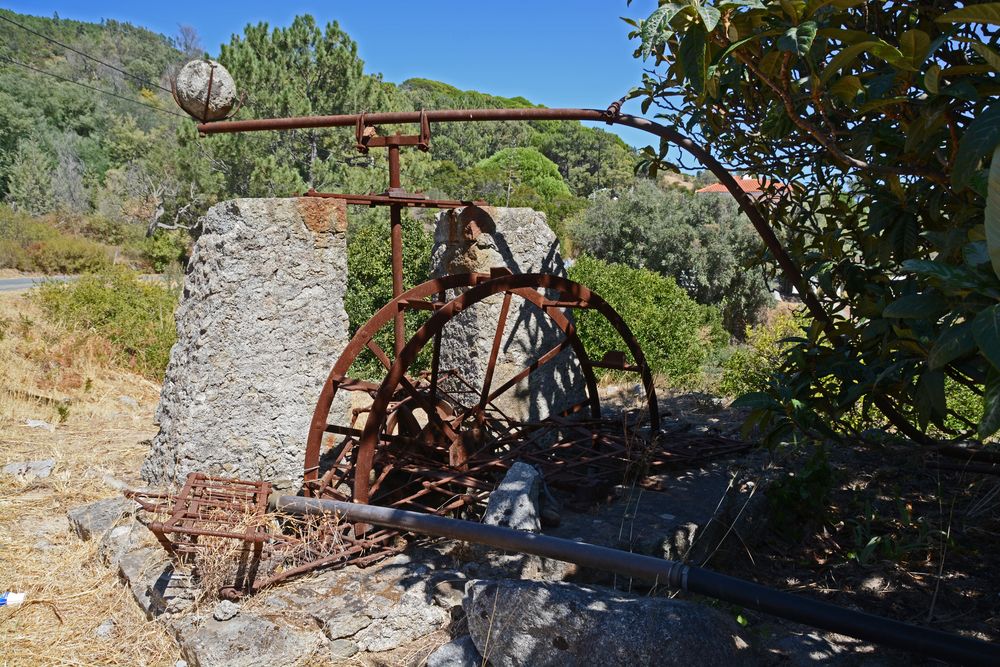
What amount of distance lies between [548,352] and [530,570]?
6.41 ft

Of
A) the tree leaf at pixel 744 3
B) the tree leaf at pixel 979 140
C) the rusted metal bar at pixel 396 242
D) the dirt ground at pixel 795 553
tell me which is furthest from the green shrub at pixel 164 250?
the tree leaf at pixel 979 140

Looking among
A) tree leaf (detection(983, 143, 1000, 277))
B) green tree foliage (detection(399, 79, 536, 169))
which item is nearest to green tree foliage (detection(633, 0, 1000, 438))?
tree leaf (detection(983, 143, 1000, 277))

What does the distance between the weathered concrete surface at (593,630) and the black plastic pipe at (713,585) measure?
94 millimetres

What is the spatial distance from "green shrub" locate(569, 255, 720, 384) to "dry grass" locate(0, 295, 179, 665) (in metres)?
4.44

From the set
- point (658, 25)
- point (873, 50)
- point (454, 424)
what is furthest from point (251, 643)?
point (873, 50)

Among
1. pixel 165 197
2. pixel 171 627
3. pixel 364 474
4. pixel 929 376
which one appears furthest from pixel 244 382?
pixel 165 197

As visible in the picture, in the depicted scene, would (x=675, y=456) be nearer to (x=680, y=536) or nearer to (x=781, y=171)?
(x=680, y=536)

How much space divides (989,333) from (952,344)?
163mm

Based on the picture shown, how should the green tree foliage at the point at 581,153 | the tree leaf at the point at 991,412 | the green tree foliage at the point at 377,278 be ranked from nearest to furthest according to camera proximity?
the tree leaf at the point at 991,412 < the green tree foliage at the point at 377,278 < the green tree foliage at the point at 581,153

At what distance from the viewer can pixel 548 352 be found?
15.4ft

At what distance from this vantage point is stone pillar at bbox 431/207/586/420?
14.8ft

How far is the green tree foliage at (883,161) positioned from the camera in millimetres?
1510

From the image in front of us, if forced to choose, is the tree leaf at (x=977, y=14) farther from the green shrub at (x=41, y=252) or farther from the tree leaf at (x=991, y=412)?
the green shrub at (x=41, y=252)

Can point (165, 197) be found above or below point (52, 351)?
above
